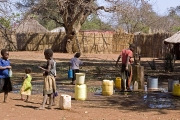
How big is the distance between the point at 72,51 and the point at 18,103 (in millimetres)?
31627

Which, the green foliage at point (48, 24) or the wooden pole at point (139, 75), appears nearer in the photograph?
the wooden pole at point (139, 75)

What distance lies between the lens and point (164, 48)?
3762cm

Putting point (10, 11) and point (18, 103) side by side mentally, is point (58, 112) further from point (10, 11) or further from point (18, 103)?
point (10, 11)

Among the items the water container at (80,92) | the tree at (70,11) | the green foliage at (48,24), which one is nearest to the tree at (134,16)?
the tree at (70,11)

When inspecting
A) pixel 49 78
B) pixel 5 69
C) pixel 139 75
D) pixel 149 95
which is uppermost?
pixel 5 69

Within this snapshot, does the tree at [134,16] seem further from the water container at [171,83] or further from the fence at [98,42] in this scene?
the water container at [171,83]

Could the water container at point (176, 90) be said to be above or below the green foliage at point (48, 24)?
below

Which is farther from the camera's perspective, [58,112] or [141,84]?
[141,84]

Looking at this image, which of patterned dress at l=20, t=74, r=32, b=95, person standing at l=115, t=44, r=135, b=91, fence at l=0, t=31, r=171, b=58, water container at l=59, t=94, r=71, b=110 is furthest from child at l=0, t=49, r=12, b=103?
fence at l=0, t=31, r=171, b=58

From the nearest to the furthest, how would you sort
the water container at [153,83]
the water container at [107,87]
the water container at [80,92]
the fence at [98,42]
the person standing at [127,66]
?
the water container at [80,92] < the water container at [107,87] < the person standing at [127,66] < the water container at [153,83] < the fence at [98,42]

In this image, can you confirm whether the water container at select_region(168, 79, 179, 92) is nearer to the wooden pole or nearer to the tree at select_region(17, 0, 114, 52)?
the wooden pole

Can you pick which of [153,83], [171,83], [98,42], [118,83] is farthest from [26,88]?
[98,42]

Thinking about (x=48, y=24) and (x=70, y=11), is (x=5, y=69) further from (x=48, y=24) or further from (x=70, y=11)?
(x=48, y=24)

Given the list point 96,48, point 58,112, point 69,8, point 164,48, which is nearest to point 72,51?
point 96,48
